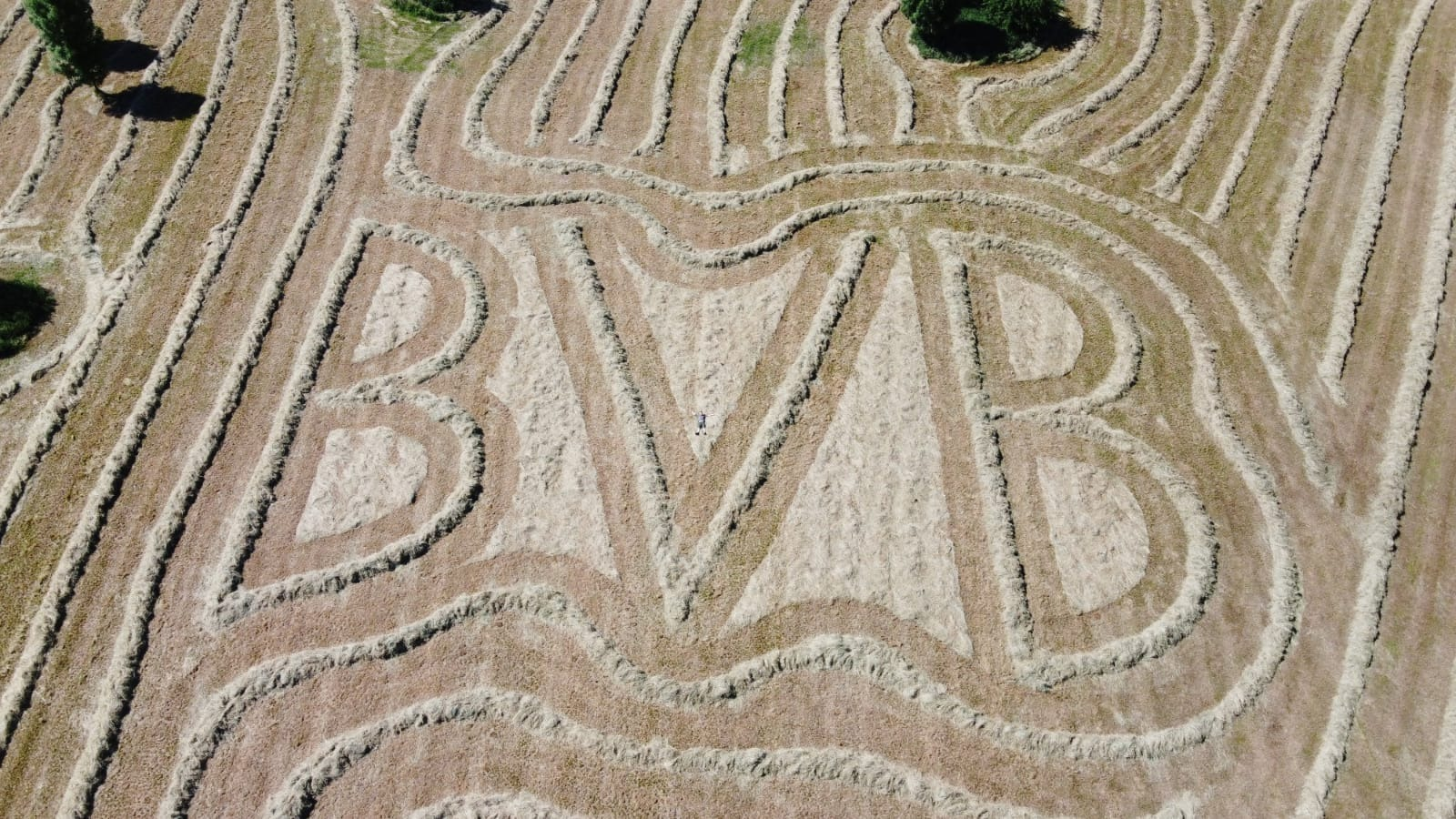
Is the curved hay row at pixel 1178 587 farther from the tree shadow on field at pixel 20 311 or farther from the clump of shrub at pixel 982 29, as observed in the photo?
the tree shadow on field at pixel 20 311

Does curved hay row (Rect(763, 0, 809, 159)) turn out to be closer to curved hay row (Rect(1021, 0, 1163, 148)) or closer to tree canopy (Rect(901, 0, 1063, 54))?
tree canopy (Rect(901, 0, 1063, 54))

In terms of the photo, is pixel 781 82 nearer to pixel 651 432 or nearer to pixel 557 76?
pixel 557 76

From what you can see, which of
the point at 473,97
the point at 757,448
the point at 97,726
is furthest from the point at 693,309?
the point at 97,726

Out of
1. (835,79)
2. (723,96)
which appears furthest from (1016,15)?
(723,96)

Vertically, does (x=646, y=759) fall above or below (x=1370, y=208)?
below

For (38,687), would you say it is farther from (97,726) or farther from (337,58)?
(337,58)

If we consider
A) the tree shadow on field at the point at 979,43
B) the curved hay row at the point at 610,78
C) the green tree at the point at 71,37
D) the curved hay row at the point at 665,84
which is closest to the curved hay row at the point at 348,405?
the curved hay row at the point at 610,78

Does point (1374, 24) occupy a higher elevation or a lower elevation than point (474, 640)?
higher
